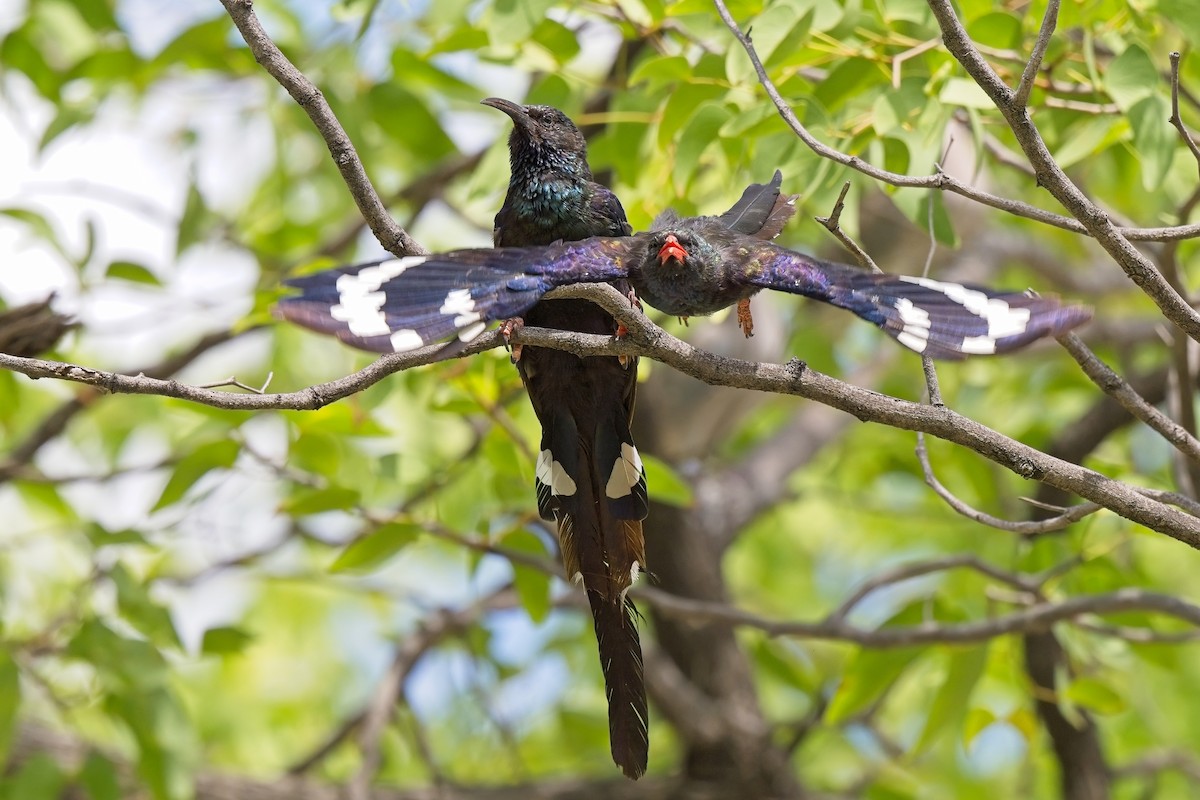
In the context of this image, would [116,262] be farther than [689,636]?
No

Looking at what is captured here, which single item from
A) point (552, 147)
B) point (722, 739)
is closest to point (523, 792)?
point (722, 739)

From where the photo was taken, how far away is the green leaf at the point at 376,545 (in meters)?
3.36

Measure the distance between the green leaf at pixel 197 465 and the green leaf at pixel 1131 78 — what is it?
7.56 ft

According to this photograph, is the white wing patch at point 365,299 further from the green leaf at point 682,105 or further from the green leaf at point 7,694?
the green leaf at point 7,694

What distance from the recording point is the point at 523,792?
15.8ft

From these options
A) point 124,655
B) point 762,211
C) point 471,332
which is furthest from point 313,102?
point 124,655

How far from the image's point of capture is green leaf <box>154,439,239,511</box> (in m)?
3.32

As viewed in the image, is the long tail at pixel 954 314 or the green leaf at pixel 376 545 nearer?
the long tail at pixel 954 314

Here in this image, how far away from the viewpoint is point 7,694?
3.56m

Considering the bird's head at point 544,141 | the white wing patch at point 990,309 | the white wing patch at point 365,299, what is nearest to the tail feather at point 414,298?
the white wing patch at point 365,299

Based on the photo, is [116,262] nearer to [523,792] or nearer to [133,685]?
[133,685]

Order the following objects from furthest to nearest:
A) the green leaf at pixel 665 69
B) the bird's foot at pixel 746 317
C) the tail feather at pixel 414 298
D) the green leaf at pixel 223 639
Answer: the green leaf at pixel 223 639 → the green leaf at pixel 665 69 → the bird's foot at pixel 746 317 → the tail feather at pixel 414 298

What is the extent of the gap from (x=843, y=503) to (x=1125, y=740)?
1717mm

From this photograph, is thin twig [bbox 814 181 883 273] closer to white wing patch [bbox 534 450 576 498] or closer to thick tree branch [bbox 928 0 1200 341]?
thick tree branch [bbox 928 0 1200 341]
